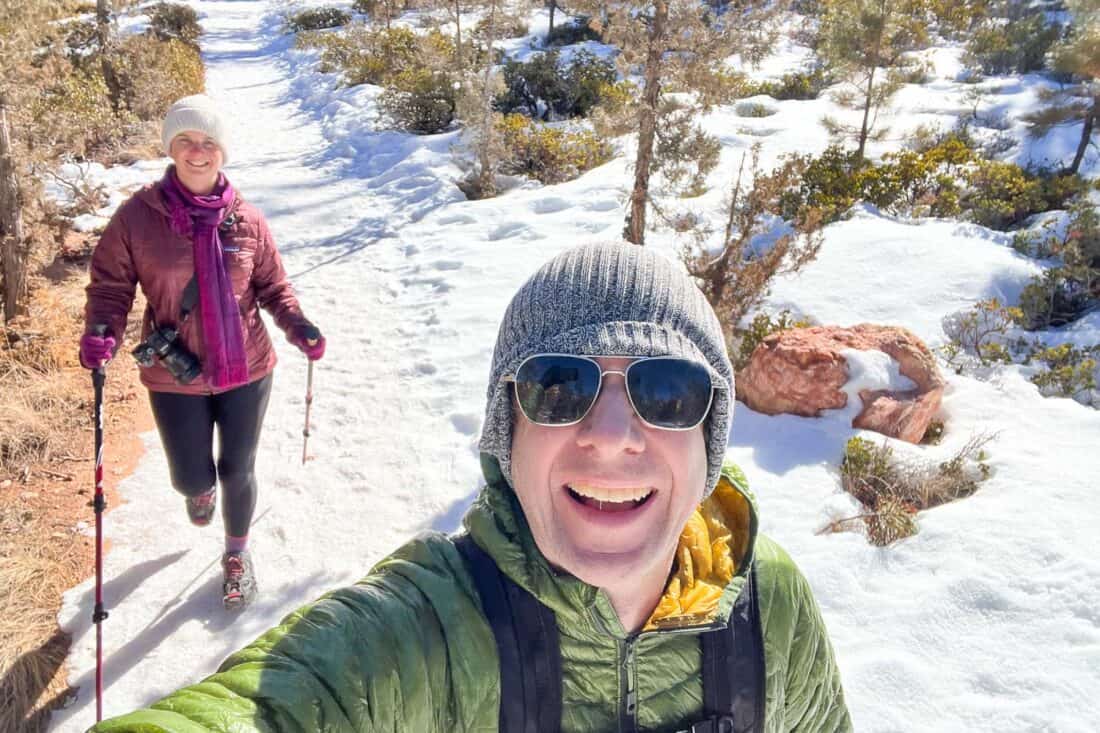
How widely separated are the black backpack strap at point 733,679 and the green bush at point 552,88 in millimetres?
12938

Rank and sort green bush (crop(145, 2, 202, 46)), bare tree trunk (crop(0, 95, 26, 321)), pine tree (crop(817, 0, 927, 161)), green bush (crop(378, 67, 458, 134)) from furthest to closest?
green bush (crop(145, 2, 202, 46)), green bush (crop(378, 67, 458, 134)), pine tree (crop(817, 0, 927, 161)), bare tree trunk (crop(0, 95, 26, 321))

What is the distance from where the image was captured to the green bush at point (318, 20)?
2252 centimetres

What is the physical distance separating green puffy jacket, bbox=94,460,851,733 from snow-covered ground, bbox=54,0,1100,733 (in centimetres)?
167

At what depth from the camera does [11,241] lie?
16.2 feet

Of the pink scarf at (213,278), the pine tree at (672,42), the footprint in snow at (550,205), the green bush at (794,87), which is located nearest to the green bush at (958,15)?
the green bush at (794,87)

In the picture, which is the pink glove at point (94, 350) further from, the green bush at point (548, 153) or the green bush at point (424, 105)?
the green bush at point (424, 105)

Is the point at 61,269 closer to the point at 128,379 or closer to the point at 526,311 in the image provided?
the point at 128,379

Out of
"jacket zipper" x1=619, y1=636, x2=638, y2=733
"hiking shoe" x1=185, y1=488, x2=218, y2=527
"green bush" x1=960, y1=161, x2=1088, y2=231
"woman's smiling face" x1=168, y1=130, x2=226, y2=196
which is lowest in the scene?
"hiking shoe" x1=185, y1=488, x2=218, y2=527

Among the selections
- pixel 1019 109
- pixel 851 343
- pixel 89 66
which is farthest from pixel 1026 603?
pixel 89 66

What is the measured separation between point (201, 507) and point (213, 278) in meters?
1.22

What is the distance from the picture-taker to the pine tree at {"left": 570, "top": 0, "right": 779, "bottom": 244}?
5.24 m

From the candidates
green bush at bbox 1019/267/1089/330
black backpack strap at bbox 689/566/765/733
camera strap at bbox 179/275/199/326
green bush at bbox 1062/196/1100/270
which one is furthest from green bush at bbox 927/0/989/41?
black backpack strap at bbox 689/566/765/733

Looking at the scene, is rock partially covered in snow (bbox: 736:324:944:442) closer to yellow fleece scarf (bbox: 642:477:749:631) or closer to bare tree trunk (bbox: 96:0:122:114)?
yellow fleece scarf (bbox: 642:477:749:631)

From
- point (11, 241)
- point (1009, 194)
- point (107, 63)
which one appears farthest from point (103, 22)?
point (1009, 194)
